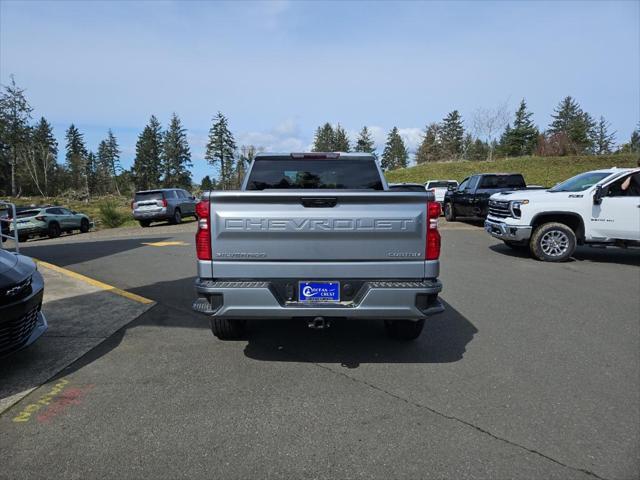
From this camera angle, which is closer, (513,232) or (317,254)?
(317,254)

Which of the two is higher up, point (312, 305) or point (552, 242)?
point (312, 305)

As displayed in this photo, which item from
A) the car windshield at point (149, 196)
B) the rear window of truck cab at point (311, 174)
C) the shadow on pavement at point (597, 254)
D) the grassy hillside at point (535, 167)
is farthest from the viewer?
the grassy hillside at point (535, 167)

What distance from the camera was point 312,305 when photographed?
352 centimetres

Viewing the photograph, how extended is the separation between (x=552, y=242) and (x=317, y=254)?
7.82 m

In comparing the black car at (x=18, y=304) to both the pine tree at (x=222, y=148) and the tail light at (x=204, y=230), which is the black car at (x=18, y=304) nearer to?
the tail light at (x=204, y=230)

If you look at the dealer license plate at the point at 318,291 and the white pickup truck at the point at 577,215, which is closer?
the dealer license plate at the point at 318,291

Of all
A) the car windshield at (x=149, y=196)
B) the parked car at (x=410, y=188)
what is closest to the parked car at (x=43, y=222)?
the car windshield at (x=149, y=196)

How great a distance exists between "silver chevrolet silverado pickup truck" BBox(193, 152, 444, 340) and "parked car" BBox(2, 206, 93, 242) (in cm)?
1863

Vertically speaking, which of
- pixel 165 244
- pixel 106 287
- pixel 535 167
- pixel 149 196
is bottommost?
pixel 165 244

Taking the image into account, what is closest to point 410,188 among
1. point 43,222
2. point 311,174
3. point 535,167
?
point 311,174

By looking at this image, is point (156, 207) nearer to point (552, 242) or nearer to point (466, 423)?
point (552, 242)

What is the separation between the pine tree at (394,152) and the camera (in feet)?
366

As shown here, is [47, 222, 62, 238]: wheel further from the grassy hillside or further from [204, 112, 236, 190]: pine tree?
[204, 112, 236, 190]: pine tree

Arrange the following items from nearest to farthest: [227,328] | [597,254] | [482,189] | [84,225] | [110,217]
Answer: [227,328] → [597,254] → [482,189] → [110,217] → [84,225]
